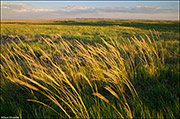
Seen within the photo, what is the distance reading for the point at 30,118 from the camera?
137 cm

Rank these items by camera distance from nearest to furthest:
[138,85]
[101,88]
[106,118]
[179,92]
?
1. [106,118]
2. [179,92]
3. [101,88]
4. [138,85]

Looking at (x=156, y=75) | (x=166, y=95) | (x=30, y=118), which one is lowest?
(x=30, y=118)

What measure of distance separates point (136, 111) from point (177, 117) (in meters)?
0.43

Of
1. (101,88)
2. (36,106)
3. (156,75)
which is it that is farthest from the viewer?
(156,75)

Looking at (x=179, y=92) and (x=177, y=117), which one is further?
(x=179, y=92)

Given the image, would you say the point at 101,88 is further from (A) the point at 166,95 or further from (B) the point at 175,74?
(B) the point at 175,74

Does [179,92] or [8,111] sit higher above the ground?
[179,92]

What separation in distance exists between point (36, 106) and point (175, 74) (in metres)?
2.59

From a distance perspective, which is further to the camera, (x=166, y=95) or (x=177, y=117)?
(x=166, y=95)

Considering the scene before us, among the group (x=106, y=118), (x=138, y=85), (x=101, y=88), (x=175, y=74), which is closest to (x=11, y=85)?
(x=101, y=88)

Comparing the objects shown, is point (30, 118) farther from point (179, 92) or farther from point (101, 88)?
point (179, 92)

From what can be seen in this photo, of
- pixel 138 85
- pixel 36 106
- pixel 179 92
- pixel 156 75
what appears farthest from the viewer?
pixel 156 75

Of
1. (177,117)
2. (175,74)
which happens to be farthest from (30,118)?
(175,74)

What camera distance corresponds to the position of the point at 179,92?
1.74 m
